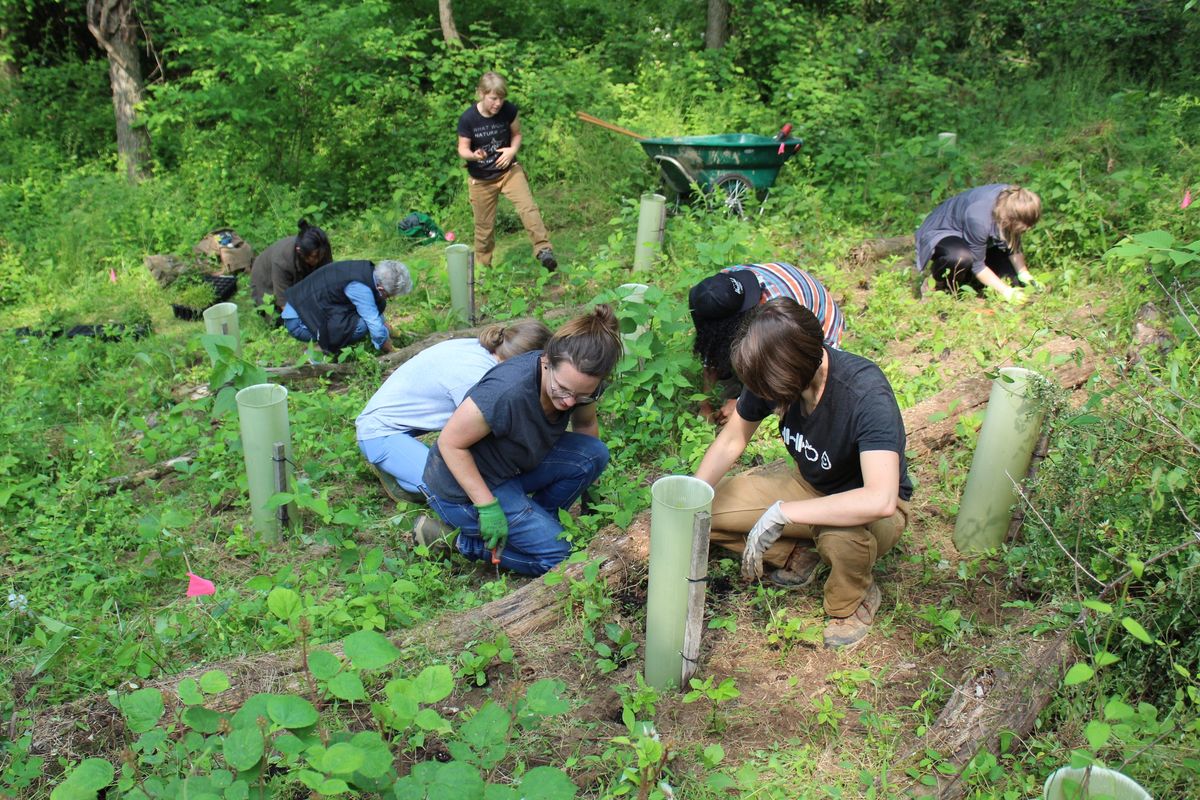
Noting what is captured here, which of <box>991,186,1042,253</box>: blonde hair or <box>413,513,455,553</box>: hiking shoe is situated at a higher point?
<box>991,186,1042,253</box>: blonde hair

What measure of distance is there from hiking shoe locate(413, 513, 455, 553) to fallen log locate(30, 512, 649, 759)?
614 millimetres

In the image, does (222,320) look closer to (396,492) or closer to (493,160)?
(396,492)

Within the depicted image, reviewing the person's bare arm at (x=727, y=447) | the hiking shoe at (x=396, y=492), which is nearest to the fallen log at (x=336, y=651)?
the person's bare arm at (x=727, y=447)

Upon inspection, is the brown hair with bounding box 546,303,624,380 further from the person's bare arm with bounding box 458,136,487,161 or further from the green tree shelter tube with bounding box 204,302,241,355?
the person's bare arm with bounding box 458,136,487,161

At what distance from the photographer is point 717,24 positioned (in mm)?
9820

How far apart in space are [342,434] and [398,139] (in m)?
5.95

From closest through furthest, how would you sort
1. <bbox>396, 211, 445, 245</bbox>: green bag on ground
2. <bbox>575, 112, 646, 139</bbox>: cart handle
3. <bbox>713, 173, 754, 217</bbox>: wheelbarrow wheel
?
<bbox>713, 173, 754, 217</bbox>: wheelbarrow wheel, <bbox>575, 112, 646, 139</bbox>: cart handle, <bbox>396, 211, 445, 245</bbox>: green bag on ground

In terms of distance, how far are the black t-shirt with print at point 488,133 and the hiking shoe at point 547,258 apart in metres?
0.73

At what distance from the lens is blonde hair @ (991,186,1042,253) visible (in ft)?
16.8

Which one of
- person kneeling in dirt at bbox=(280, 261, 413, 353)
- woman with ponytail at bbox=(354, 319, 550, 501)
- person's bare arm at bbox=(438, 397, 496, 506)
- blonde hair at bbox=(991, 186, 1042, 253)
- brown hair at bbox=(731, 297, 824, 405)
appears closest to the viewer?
brown hair at bbox=(731, 297, 824, 405)

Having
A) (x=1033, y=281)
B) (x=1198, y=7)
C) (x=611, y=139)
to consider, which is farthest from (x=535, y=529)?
(x=1198, y=7)

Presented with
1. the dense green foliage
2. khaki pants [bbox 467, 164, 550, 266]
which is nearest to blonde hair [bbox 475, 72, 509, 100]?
khaki pants [bbox 467, 164, 550, 266]

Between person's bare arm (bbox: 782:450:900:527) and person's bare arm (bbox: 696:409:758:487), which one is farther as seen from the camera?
person's bare arm (bbox: 696:409:758:487)

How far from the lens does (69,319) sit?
711 centimetres
